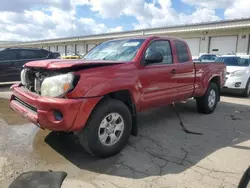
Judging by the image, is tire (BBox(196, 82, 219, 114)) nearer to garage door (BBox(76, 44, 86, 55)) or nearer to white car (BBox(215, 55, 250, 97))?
white car (BBox(215, 55, 250, 97))

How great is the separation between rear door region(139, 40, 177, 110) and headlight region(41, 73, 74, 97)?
4.43 ft

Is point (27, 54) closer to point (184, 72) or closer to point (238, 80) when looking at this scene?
point (184, 72)

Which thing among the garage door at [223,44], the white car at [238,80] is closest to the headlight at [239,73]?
the white car at [238,80]

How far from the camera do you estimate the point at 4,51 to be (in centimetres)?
1011

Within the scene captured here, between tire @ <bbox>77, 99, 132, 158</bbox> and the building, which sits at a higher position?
the building

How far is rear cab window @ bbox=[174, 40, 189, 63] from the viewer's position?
504 cm

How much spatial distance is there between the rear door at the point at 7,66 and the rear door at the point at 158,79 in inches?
302

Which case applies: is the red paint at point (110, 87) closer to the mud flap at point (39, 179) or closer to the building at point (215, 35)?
the mud flap at point (39, 179)

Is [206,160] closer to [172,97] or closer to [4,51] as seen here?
[172,97]

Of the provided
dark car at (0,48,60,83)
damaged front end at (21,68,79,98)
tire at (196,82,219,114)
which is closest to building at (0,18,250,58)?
dark car at (0,48,60,83)

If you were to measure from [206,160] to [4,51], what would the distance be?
9597mm

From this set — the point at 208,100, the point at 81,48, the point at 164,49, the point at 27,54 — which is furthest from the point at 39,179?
the point at 81,48

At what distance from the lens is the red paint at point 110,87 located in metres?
2.99

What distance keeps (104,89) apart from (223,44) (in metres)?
20.6
